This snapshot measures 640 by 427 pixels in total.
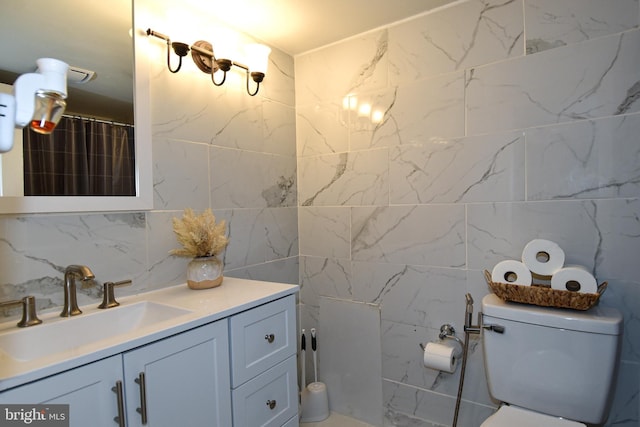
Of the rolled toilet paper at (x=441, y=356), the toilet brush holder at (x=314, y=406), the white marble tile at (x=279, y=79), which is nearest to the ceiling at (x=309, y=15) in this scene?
the white marble tile at (x=279, y=79)

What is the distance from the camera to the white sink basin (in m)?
1.00

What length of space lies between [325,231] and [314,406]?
38.2 inches

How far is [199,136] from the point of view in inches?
63.9

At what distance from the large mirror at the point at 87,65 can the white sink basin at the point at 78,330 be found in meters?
0.35

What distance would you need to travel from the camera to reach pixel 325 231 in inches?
82.4

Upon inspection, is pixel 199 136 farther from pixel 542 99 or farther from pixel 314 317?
pixel 542 99

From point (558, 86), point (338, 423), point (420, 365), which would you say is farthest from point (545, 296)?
point (338, 423)

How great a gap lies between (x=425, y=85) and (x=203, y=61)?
104cm

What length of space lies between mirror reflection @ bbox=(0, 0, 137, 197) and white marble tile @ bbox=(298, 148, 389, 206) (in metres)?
1.00

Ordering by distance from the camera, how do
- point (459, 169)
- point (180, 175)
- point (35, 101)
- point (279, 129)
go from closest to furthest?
point (35, 101) < point (180, 175) < point (459, 169) < point (279, 129)

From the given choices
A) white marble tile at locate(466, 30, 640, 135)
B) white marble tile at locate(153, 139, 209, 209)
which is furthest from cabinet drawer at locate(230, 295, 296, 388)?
white marble tile at locate(466, 30, 640, 135)

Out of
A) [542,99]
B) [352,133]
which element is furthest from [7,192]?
[542,99]

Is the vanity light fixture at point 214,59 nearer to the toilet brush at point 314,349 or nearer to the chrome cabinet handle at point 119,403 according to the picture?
the chrome cabinet handle at point 119,403

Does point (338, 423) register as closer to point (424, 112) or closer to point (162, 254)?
point (162, 254)
